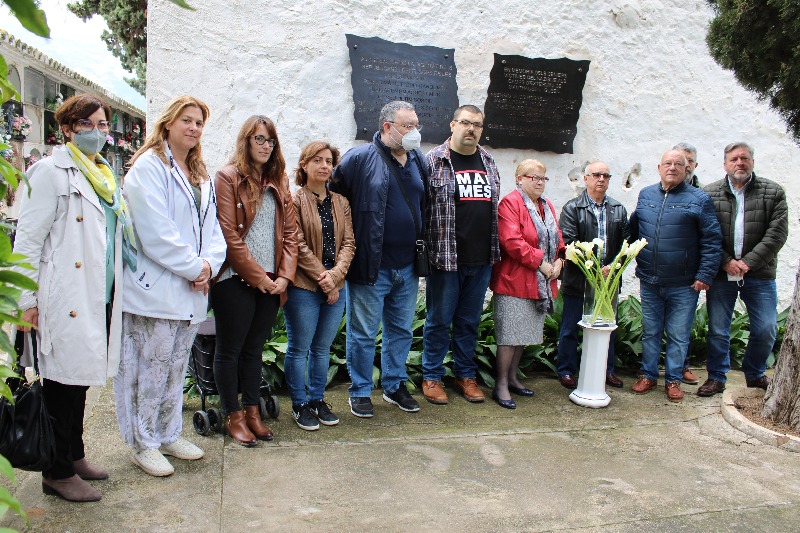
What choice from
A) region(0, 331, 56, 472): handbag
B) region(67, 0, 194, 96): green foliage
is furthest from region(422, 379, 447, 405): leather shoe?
region(67, 0, 194, 96): green foliage

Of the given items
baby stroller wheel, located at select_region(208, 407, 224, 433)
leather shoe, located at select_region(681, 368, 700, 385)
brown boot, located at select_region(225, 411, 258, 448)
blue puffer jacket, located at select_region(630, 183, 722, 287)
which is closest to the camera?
brown boot, located at select_region(225, 411, 258, 448)

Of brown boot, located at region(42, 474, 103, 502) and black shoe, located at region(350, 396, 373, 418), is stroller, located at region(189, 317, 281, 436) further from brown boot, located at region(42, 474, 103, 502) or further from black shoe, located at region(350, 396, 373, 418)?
brown boot, located at region(42, 474, 103, 502)

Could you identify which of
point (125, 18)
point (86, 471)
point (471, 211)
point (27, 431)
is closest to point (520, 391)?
point (471, 211)

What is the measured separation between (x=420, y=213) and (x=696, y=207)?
2.02 meters

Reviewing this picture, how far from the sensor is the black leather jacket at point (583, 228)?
5.23 meters

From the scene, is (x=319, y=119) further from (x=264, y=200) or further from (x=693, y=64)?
(x=693, y=64)

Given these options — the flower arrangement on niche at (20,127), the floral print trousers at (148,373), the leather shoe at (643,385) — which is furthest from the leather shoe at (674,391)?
the flower arrangement on niche at (20,127)

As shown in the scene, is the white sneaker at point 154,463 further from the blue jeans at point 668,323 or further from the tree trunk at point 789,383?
the tree trunk at point 789,383

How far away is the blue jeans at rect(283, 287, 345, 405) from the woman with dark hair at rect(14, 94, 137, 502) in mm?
1117

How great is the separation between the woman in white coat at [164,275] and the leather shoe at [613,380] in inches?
130

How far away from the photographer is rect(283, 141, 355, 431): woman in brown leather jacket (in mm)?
4020

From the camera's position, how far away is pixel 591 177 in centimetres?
521

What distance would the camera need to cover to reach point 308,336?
4.12 metres

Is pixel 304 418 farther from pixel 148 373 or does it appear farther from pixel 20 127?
pixel 20 127
